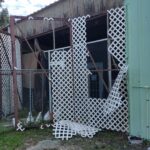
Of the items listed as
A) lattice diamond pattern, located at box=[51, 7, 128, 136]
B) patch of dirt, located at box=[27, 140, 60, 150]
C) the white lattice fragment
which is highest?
lattice diamond pattern, located at box=[51, 7, 128, 136]

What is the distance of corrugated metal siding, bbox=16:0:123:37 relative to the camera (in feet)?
27.3

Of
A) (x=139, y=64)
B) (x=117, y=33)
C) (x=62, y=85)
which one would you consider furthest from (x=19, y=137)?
(x=117, y=33)

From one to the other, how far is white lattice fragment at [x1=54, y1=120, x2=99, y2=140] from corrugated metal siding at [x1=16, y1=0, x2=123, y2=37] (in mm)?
2834

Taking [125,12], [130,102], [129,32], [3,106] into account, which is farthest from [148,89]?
[3,106]

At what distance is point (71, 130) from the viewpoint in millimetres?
7613

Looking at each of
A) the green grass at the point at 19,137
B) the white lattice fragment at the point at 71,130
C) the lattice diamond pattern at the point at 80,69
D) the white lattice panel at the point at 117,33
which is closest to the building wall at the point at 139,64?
the white lattice panel at the point at 117,33

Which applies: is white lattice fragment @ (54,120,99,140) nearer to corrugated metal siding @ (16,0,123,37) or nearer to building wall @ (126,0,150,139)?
building wall @ (126,0,150,139)

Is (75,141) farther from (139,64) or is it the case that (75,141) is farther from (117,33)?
(117,33)

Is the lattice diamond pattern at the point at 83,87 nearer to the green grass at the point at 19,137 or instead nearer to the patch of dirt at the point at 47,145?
the green grass at the point at 19,137

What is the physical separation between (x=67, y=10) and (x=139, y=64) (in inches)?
146

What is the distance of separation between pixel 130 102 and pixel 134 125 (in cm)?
49

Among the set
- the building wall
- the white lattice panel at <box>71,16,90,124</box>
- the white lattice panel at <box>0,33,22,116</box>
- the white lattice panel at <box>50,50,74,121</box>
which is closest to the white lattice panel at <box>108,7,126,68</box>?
the building wall

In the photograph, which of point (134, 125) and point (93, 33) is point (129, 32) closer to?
point (134, 125)

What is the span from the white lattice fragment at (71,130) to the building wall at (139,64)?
3.28 ft
